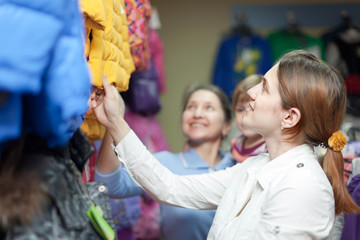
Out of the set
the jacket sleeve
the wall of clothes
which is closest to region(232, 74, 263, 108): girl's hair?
the jacket sleeve

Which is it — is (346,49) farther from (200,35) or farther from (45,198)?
(45,198)

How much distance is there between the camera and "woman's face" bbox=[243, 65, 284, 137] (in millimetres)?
1474

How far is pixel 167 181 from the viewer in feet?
5.28

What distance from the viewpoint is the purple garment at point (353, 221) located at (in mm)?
1815

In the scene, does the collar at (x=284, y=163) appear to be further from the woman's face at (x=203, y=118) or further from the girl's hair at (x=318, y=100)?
the woman's face at (x=203, y=118)

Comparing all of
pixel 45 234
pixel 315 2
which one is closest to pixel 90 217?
pixel 45 234

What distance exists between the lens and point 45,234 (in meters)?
0.90

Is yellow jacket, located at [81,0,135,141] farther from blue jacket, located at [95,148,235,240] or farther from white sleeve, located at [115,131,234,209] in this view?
blue jacket, located at [95,148,235,240]

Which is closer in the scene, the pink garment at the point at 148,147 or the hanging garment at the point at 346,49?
the pink garment at the point at 148,147

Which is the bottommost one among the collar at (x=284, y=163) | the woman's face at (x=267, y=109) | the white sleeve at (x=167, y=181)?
the white sleeve at (x=167, y=181)

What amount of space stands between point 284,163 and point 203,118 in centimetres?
96

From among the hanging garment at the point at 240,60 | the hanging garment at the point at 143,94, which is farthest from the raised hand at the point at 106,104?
the hanging garment at the point at 240,60


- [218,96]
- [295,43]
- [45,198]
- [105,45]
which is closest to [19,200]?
[45,198]

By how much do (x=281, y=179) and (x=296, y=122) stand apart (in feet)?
0.67
